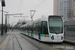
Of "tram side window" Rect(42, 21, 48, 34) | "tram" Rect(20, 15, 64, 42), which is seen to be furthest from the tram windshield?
"tram side window" Rect(42, 21, 48, 34)

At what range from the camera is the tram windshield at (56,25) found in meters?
17.8

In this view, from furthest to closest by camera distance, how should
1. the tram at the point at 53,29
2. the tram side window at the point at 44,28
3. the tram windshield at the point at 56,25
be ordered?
the tram side window at the point at 44,28 → the tram windshield at the point at 56,25 → the tram at the point at 53,29

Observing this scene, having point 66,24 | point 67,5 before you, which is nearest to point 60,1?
point 67,5

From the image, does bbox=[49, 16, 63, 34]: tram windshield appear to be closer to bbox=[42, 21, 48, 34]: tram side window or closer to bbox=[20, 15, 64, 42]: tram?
bbox=[20, 15, 64, 42]: tram

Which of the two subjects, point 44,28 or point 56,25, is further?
point 44,28

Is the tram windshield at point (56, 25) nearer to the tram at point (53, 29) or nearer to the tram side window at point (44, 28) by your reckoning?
the tram at point (53, 29)

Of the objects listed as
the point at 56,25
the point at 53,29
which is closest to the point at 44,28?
the point at 53,29

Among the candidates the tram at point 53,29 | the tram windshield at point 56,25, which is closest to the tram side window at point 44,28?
the tram at point 53,29

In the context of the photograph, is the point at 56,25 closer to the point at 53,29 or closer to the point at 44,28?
the point at 53,29

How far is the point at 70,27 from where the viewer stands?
39375 millimetres

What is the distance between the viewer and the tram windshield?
58.3 ft

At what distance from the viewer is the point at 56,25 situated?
58.9 ft

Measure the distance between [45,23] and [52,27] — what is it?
1085 millimetres

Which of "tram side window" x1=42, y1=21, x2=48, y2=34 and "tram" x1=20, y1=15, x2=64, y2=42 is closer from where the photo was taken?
"tram" x1=20, y1=15, x2=64, y2=42
